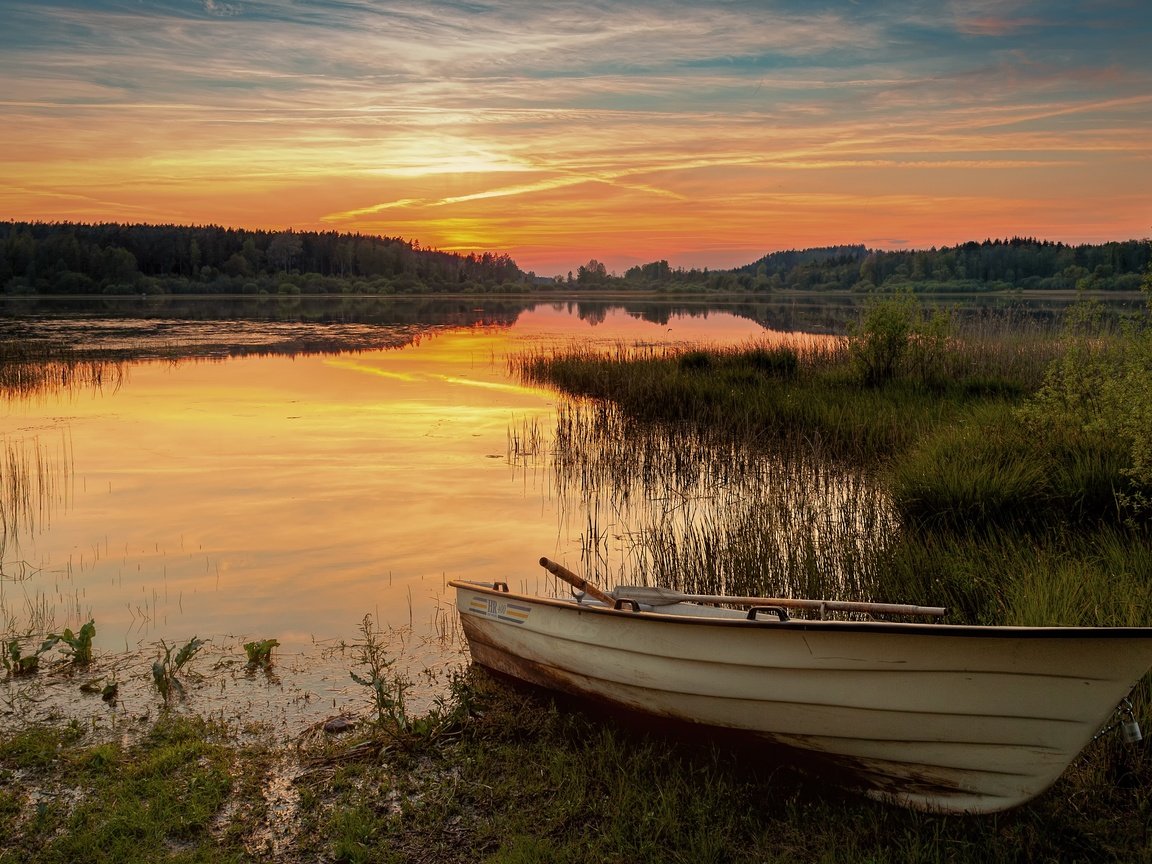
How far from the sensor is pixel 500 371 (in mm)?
27688

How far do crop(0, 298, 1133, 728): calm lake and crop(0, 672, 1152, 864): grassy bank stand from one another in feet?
2.51

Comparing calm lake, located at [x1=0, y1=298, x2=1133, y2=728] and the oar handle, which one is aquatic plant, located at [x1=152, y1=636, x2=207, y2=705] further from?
the oar handle

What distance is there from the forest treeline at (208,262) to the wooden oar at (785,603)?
332 ft

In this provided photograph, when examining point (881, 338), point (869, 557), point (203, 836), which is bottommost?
point (203, 836)

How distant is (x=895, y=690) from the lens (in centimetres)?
423

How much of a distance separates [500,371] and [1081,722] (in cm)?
2436

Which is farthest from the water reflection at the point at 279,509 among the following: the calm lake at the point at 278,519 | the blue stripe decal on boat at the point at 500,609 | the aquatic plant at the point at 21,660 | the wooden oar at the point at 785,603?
the wooden oar at the point at 785,603

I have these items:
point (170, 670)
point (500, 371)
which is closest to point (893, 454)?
point (170, 670)

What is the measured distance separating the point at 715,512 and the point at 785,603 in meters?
5.10

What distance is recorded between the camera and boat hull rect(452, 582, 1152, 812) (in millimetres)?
3908

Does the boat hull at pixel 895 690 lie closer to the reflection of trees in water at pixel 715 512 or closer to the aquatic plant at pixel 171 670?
the reflection of trees in water at pixel 715 512

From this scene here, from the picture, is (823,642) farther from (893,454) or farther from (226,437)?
(226,437)

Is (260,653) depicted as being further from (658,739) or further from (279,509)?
(279,509)

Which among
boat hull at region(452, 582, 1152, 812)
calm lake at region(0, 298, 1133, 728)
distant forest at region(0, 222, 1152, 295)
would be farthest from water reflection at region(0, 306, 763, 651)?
distant forest at region(0, 222, 1152, 295)
